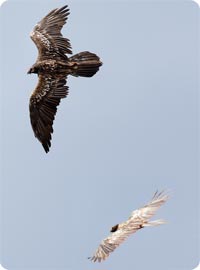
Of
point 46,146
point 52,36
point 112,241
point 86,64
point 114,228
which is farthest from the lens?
point 52,36

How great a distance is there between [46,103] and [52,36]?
2.04 meters

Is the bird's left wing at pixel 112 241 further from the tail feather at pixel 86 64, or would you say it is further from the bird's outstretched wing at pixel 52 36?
the bird's outstretched wing at pixel 52 36

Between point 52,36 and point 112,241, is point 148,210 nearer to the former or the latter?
point 112,241

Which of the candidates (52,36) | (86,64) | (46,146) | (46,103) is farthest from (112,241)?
(52,36)

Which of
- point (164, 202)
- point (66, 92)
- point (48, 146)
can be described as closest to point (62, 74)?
point (66, 92)

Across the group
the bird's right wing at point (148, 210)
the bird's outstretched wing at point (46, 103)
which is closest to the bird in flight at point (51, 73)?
the bird's outstretched wing at point (46, 103)

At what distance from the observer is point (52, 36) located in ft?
72.9

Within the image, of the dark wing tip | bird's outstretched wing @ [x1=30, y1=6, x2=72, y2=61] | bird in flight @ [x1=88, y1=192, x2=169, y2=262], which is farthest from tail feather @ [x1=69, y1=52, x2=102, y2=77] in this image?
bird in flight @ [x1=88, y1=192, x2=169, y2=262]

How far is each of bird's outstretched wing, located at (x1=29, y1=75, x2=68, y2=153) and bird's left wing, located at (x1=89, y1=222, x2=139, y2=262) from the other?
5.72m

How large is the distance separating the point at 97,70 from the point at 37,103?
2169 mm

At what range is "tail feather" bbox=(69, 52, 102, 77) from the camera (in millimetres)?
20828

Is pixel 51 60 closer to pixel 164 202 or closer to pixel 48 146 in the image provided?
pixel 48 146

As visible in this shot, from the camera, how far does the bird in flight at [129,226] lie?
1562cm

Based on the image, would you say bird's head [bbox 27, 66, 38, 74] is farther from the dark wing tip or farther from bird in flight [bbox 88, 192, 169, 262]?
bird in flight [bbox 88, 192, 169, 262]
